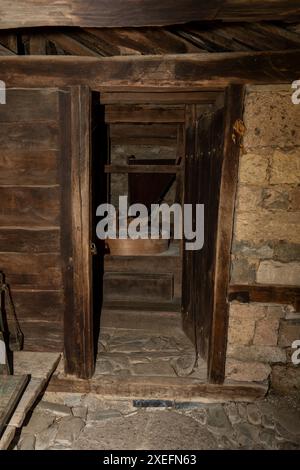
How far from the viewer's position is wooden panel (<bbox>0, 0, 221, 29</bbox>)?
203 centimetres

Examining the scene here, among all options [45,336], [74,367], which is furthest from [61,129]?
[74,367]

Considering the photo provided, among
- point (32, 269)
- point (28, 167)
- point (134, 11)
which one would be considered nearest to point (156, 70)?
point (134, 11)

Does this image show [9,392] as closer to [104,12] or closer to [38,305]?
[38,305]

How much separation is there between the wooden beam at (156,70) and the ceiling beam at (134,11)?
51 cm

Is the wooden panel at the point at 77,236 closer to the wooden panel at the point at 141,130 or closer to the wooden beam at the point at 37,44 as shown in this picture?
the wooden beam at the point at 37,44

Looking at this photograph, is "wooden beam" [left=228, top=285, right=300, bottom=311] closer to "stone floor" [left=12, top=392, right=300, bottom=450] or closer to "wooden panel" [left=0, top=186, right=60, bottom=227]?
"stone floor" [left=12, top=392, right=300, bottom=450]

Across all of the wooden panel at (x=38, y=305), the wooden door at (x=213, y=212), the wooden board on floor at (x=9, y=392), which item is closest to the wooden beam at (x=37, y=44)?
the wooden door at (x=213, y=212)

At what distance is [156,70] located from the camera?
2.74 meters

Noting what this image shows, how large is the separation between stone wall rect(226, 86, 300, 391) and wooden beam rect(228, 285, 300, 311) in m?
0.06

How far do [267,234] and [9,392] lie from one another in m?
2.76

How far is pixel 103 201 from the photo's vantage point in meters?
6.27

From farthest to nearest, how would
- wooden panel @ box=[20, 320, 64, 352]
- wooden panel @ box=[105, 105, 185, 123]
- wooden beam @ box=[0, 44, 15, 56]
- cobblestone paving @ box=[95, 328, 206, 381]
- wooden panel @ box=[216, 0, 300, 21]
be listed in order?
1. wooden panel @ box=[105, 105, 185, 123]
2. cobblestone paving @ box=[95, 328, 206, 381]
3. wooden panel @ box=[20, 320, 64, 352]
4. wooden beam @ box=[0, 44, 15, 56]
5. wooden panel @ box=[216, 0, 300, 21]

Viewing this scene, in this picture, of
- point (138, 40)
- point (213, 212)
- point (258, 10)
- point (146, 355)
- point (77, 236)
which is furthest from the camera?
point (146, 355)

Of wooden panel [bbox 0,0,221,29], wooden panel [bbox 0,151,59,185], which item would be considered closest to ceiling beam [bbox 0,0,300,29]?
wooden panel [bbox 0,0,221,29]
